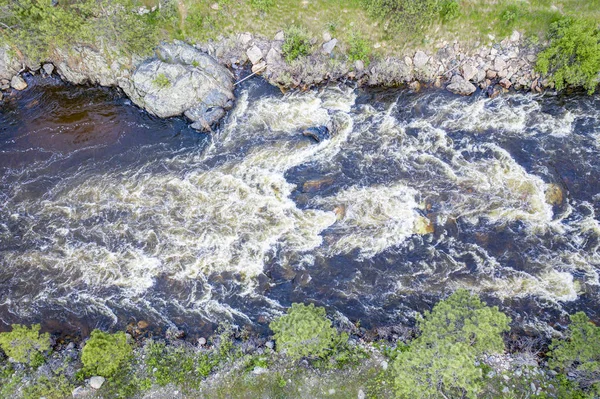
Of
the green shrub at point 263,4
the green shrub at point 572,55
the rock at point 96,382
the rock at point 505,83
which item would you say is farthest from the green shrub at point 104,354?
the green shrub at point 572,55

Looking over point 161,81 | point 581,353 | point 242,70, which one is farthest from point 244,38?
point 581,353

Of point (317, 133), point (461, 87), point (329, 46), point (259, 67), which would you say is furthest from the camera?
point (259, 67)

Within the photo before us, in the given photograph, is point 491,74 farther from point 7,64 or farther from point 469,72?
point 7,64

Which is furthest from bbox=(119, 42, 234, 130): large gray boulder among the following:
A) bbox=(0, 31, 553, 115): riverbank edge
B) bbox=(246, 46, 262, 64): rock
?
bbox=(246, 46, 262, 64): rock

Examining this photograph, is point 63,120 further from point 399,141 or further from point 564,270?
point 564,270

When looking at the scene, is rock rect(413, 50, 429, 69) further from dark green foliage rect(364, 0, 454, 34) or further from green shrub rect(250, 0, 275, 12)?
green shrub rect(250, 0, 275, 12)
